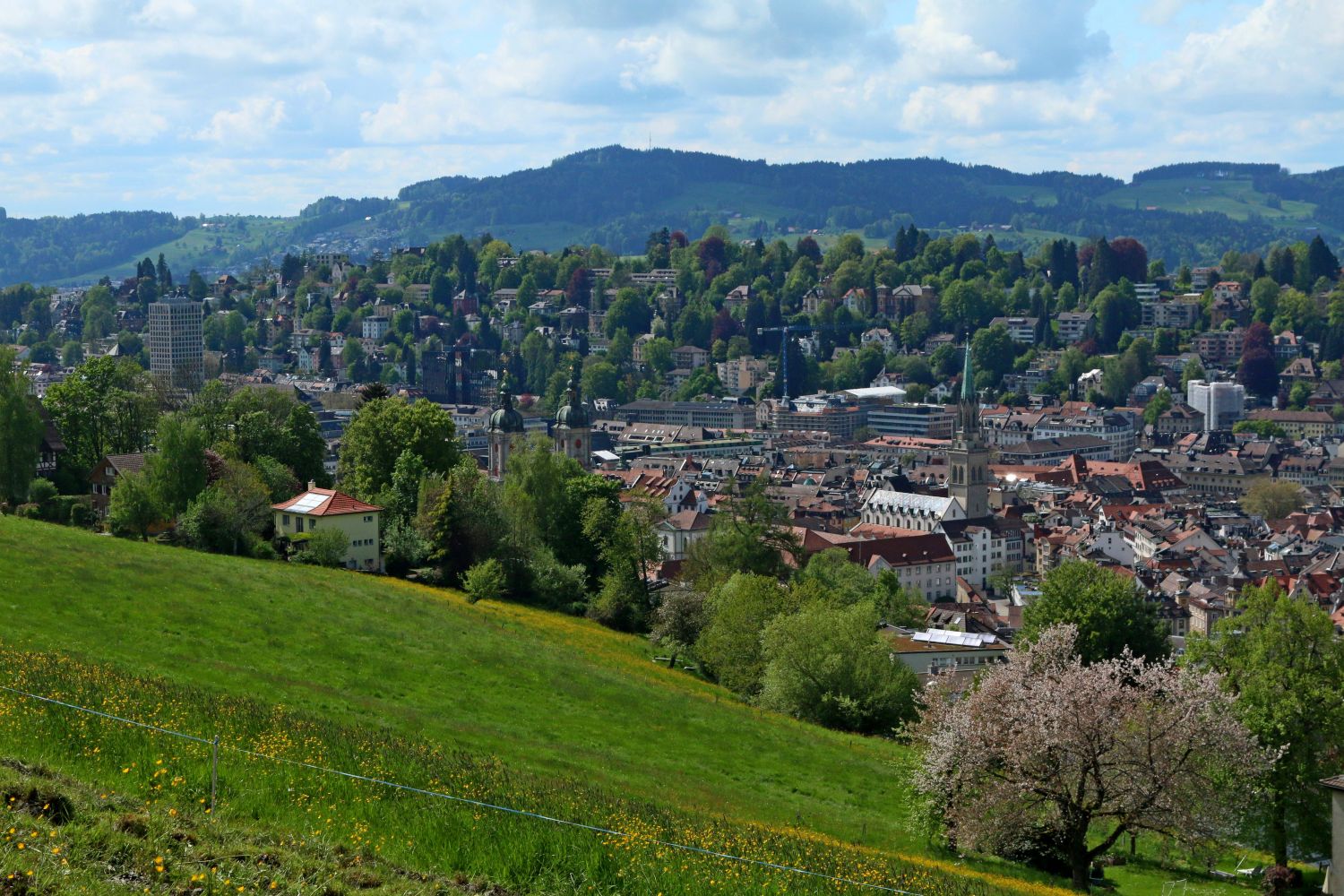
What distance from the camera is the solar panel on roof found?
4444 cm

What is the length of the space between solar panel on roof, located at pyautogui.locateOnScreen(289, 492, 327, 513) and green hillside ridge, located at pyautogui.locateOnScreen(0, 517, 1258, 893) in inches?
297

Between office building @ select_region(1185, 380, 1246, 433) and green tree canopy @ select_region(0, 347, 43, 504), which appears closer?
green tree canopy @ select_region(0, 347, 43, 504)

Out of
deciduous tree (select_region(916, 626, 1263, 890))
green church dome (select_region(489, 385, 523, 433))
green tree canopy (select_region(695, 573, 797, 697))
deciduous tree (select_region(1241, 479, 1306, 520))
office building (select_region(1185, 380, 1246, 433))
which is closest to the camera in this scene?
deciduous tree (select_region(916, 626, 1263, 890))

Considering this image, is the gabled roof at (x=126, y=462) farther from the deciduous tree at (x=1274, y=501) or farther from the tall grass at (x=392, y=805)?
the deciduous tree at (x=1274, y=501)

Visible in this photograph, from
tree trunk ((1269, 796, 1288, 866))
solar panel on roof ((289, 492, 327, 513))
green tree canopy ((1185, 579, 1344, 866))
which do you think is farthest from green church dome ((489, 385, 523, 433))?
tree trunk ((1269, 796, 1288, 866))

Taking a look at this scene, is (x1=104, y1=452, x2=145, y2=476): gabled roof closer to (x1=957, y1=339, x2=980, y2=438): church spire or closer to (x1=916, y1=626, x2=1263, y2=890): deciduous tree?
(x1=916, y1=626, x2=1263, y2=890): deciduous tree

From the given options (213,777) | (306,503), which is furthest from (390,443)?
(213,777)

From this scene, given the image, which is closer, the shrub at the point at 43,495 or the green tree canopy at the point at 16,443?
the green tree canopy at the point at 16,443

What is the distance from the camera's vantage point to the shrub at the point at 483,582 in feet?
142

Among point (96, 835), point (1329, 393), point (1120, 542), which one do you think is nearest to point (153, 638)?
point (96, 835)

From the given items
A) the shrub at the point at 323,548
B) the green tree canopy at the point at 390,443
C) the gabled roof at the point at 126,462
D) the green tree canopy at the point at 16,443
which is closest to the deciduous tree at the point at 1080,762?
the shrub at the point at 323,548

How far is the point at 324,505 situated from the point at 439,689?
694 inches

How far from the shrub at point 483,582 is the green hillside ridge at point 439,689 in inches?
242

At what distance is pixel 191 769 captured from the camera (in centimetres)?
1473
